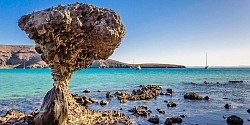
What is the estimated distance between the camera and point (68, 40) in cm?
1708

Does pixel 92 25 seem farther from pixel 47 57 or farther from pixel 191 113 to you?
pixel 191 113

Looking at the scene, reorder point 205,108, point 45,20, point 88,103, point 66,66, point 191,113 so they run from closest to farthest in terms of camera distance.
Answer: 1. point 45,20
2. point 66,66
3. point 191,113
4. point 205,108
5. point 88,103

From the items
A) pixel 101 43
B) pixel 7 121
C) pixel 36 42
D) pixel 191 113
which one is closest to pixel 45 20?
pixel 36 42

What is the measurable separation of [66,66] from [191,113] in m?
13.1

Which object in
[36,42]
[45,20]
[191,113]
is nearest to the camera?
[45,20]

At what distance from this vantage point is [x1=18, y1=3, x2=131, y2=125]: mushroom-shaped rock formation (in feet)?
49.5

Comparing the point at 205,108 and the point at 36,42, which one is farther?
→ the point at 205,108

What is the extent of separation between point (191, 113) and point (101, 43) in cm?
1242

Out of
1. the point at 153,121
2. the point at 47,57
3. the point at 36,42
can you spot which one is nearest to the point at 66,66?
the point at 47,57

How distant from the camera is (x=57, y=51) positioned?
17391 mm

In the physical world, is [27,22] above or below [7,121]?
above

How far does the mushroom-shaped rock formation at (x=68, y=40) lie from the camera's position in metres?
15.1

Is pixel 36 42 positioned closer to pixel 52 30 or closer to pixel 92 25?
pixel 52 30

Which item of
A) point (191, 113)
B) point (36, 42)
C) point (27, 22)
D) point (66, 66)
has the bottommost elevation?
point (191, 113)
